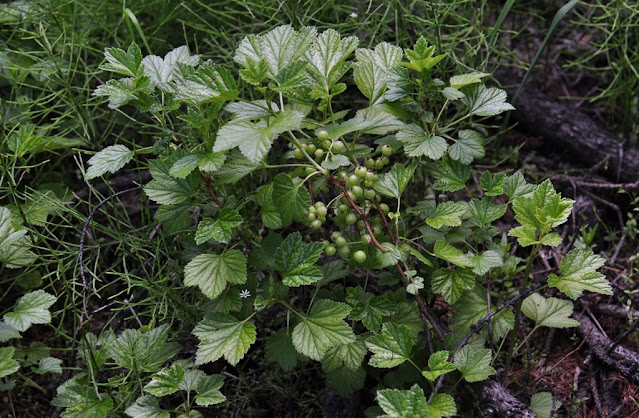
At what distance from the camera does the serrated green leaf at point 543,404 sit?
1629 mm

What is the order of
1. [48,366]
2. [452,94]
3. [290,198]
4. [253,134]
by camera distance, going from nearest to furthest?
[253,134]
[290,198]
[452,94]
[48,366]

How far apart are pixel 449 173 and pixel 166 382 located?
946 millimetres

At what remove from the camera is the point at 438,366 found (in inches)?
55.3

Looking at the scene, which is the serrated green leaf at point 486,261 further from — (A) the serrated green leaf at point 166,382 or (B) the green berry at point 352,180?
(A) the serrated green leaf at point 166,382

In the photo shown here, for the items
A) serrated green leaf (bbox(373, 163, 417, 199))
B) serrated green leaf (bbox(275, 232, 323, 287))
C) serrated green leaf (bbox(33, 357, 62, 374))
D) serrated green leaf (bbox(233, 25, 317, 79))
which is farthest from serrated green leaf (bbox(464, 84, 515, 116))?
serrated green leaf (bbox(33, 357, 62, 374))

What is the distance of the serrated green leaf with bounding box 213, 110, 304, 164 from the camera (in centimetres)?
135

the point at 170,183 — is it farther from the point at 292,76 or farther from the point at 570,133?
the point at 570,133

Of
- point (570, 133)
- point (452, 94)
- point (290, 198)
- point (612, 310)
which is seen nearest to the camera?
point (290, 198)

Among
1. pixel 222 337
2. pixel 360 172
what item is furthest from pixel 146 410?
pixel 360 172

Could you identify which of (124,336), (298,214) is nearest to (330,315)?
(298,214)

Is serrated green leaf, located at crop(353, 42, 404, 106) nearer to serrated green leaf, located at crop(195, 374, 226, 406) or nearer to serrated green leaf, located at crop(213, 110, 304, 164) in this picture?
serrated green leaf, located at crop(213, 110, 304, 164)

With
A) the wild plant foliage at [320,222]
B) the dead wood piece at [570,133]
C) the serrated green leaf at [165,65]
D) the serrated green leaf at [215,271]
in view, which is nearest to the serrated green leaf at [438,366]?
the wild plant foliage at [320,222]

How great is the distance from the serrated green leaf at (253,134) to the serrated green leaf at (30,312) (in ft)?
2.42

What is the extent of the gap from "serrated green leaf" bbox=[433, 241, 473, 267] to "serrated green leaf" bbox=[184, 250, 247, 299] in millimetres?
505
